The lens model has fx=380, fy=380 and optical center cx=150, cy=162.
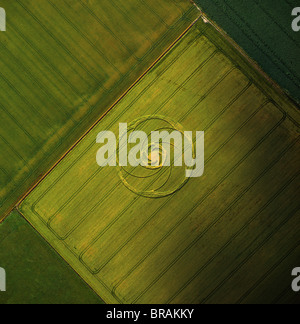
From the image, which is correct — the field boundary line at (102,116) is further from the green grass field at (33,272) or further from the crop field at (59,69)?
the green grass field at (33,272)

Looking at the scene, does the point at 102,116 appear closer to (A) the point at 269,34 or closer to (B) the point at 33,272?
(B) the point at 33,272

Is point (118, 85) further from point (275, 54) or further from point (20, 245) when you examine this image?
point (20, 245)

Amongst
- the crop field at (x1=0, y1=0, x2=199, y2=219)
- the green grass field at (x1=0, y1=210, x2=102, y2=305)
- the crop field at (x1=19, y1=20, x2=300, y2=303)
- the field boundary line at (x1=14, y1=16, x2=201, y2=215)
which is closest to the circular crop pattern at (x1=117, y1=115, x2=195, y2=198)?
the crop field at (x1=19, y1=20, x2=300, y2=303)

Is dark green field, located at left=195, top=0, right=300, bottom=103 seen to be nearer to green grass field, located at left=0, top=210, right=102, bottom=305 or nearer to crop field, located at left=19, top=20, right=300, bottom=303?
crop field, located at left=19, top=20, right=300, bottom=303

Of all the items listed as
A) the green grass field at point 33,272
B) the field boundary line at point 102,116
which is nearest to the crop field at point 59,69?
the field boundary line at point 102,116
